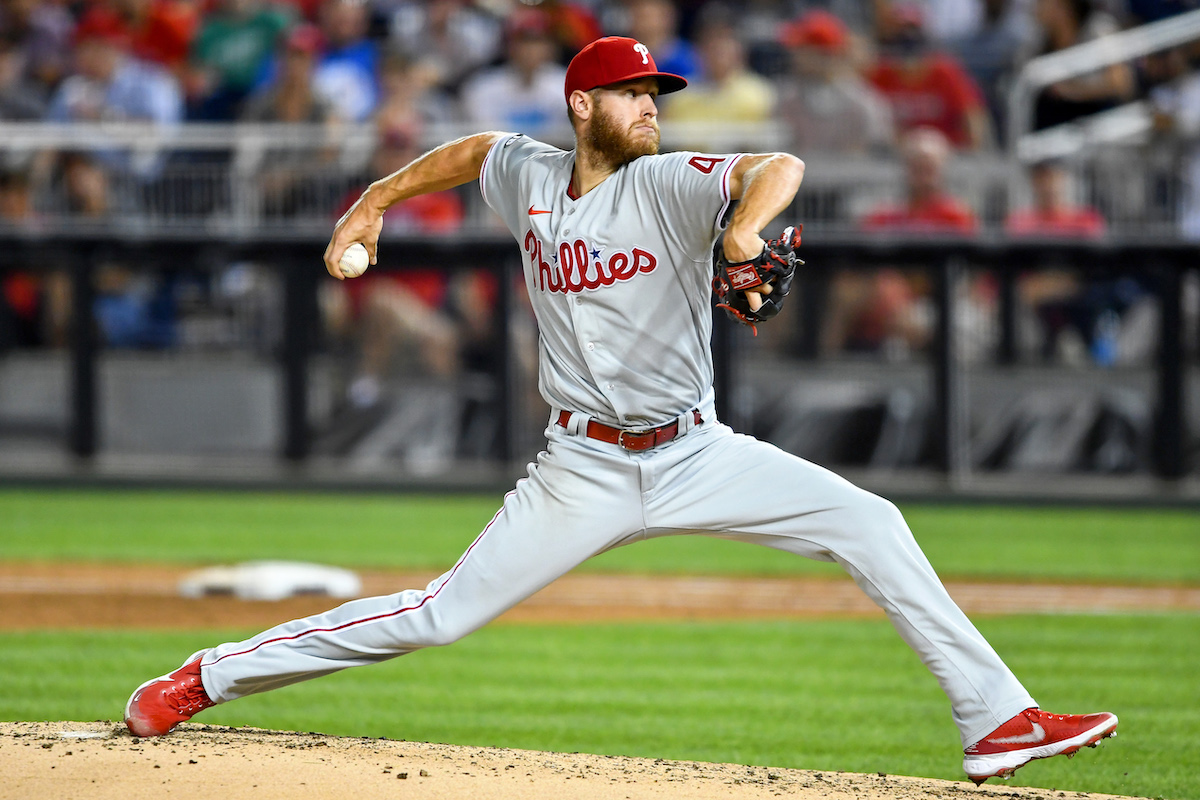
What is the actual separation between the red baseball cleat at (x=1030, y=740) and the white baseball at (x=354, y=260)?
6.57 feet

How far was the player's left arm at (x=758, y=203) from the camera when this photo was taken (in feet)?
11.2

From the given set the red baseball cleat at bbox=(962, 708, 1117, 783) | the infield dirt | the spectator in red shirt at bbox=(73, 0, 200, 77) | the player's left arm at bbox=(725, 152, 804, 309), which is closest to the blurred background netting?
the spectator in red shirt at bbox=(73, 0, 200, 77)

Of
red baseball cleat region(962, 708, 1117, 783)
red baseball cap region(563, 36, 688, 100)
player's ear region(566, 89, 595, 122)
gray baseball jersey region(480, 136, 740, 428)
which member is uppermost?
red baseball cap region(563, 36, 688, 100)

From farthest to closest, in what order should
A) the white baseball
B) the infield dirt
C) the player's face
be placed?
the white baseball → the player's face → the infield dirt

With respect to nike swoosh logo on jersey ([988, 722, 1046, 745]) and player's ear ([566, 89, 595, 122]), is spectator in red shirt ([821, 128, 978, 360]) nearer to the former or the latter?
player's ear ([566, 89, 595, 122])

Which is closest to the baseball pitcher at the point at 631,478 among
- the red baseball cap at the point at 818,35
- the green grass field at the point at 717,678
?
the green grass field at the point at 717,678

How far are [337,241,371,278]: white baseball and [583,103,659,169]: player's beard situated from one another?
0.68 metres

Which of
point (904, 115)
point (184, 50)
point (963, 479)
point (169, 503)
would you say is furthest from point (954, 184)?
point (184, 50)

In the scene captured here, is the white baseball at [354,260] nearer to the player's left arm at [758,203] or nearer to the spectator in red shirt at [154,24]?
the player's left arm at [758,203]

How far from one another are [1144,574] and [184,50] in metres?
10.2

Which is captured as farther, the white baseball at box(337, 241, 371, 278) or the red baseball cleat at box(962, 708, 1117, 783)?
the white baseball at box(337, 241, 371, 278)

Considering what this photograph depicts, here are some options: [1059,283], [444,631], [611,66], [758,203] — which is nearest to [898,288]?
[1059,283]

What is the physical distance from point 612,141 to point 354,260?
2.51 ft

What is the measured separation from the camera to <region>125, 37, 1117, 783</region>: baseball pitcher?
3.80 meters
